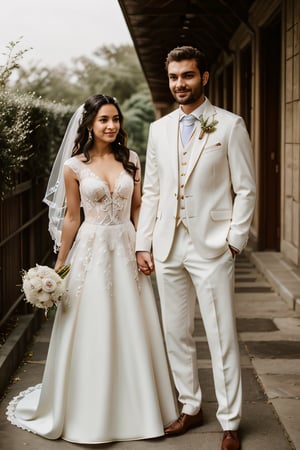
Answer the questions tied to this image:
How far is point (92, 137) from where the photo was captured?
4.48 m

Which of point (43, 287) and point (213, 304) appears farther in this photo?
point (43, 287)

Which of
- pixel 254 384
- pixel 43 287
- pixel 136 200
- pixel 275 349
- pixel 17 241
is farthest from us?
pixel 17 241

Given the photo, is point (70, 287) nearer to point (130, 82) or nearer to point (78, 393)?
point (78, 393)

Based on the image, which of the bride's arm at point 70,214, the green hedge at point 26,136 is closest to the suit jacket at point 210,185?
the bride's arm at point 70,214

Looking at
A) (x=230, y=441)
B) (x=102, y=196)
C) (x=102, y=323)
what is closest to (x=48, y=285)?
(x=102, y=323)

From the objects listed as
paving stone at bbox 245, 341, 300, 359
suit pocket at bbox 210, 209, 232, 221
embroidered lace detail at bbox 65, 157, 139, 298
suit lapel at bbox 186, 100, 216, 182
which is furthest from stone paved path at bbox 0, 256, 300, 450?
suit lapel at bbox 186, 100, 216, 182

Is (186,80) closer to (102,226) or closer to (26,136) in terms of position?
(102,226)

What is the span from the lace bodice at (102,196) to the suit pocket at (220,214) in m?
0.69

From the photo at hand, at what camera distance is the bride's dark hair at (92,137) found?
14.5 feet

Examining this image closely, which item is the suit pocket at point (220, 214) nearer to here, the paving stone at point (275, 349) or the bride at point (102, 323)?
the bride at point (102, 323)

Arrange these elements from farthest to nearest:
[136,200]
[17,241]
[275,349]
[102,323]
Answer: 1. [17,241]
2. [275,349]
3. [136,200]
4. [102,323]

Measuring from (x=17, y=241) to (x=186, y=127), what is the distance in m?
3.03

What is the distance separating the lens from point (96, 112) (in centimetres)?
441

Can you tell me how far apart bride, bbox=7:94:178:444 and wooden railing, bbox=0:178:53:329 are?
96cm
